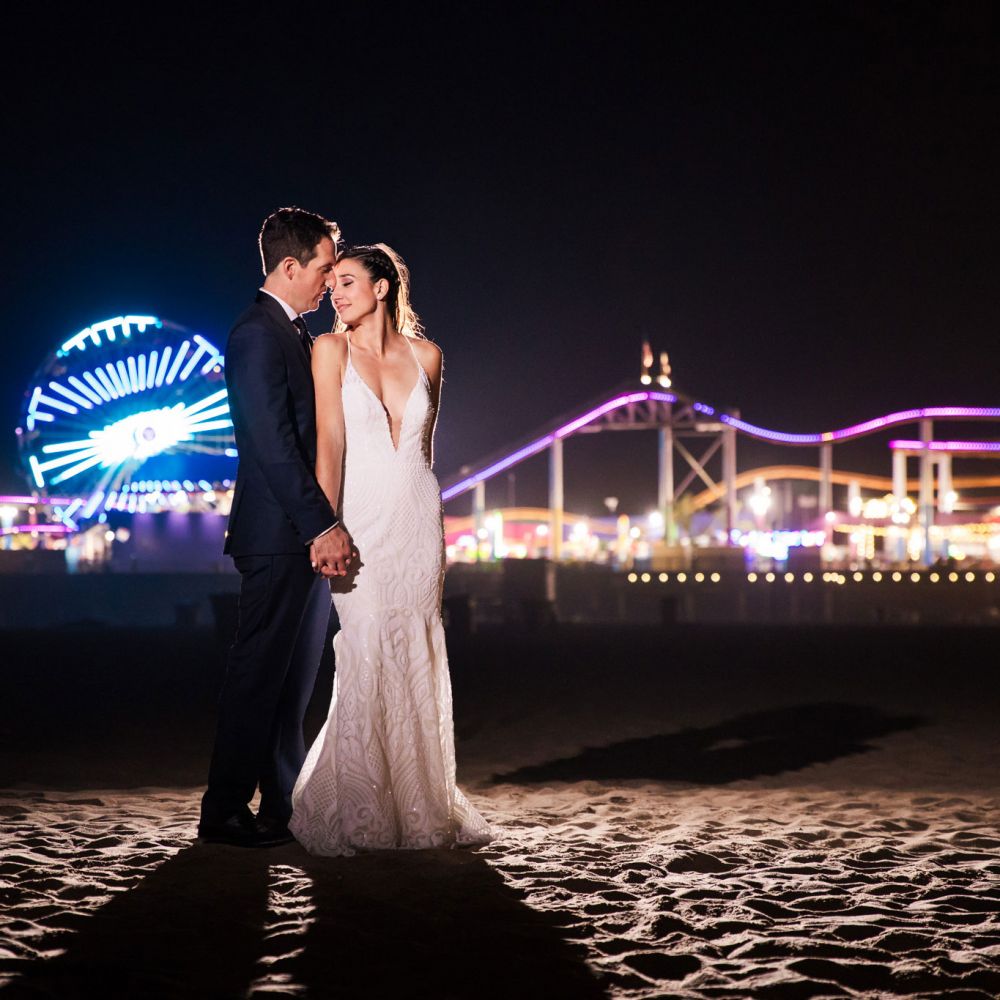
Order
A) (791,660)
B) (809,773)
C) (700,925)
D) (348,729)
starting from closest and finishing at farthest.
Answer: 1. (700,925)
2. (348,729)
3. (809,773)
4. (791,660)

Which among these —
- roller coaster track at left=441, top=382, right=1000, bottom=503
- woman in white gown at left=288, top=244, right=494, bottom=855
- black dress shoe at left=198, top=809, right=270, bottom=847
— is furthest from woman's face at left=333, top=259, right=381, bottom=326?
roller coaster track at left=441, top=382, right=1000, bottom=503

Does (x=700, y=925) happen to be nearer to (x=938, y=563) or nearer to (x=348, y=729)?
(x=348, y=729)

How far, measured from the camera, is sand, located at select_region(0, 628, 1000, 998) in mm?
2574

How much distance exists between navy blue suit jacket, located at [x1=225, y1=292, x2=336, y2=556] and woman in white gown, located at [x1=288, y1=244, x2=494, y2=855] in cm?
8

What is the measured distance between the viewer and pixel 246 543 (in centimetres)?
383

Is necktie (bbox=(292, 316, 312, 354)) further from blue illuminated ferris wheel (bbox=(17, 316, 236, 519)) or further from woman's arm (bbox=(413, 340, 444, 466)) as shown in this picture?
blue illuminated ferris wheel (bbox=(17, 316, 236, 519))

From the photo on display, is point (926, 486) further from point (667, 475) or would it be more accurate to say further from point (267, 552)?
point (267, 552)

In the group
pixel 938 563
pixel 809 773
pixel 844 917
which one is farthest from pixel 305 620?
pixel 938 563

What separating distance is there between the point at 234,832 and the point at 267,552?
0.84 m

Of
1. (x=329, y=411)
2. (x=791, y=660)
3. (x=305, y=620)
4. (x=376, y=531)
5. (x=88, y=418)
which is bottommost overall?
(x=791, y=660)

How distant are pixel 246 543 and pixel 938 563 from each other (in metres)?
40.2

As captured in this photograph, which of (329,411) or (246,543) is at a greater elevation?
(329,411)

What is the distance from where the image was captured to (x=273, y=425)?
3756 mm

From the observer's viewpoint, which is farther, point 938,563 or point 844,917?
point 938,563
